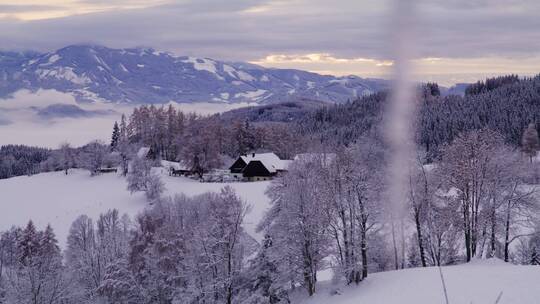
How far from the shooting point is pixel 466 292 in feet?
97.8

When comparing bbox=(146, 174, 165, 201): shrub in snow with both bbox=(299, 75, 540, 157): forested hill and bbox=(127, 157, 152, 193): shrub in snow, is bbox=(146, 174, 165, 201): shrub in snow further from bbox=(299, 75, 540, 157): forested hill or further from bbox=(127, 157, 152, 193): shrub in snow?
bbox=(299, 75, 540, 157): forested hill

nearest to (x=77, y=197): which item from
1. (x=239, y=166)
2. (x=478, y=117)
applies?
(x=239, y=166)

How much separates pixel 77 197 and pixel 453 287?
80.8 meters

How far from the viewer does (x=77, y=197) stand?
9931cm

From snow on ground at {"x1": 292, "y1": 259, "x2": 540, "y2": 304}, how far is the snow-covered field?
27.2 meters

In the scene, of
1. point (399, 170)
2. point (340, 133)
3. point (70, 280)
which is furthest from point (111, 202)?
point (340, 133)

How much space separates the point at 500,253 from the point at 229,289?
67.8 ft

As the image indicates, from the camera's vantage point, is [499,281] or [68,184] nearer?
[499,281]

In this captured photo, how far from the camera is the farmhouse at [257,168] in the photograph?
10094 centimetres

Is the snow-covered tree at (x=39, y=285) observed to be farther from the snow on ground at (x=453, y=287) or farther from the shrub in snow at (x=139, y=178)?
the shrub in snow at (x=139, y=178)

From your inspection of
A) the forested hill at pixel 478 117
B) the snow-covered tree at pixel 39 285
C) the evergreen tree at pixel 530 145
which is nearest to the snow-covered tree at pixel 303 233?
the snow-covered tree at pixel 39 285

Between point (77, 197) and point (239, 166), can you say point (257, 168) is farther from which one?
point (77, 197)

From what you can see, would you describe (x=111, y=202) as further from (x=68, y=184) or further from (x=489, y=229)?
(x=489, y=229)

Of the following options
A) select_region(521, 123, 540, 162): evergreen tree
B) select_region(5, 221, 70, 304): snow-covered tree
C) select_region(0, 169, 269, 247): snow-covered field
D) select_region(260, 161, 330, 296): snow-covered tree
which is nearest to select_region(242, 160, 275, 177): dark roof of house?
select_region(0, 169, 269, 247): snow-covered field
